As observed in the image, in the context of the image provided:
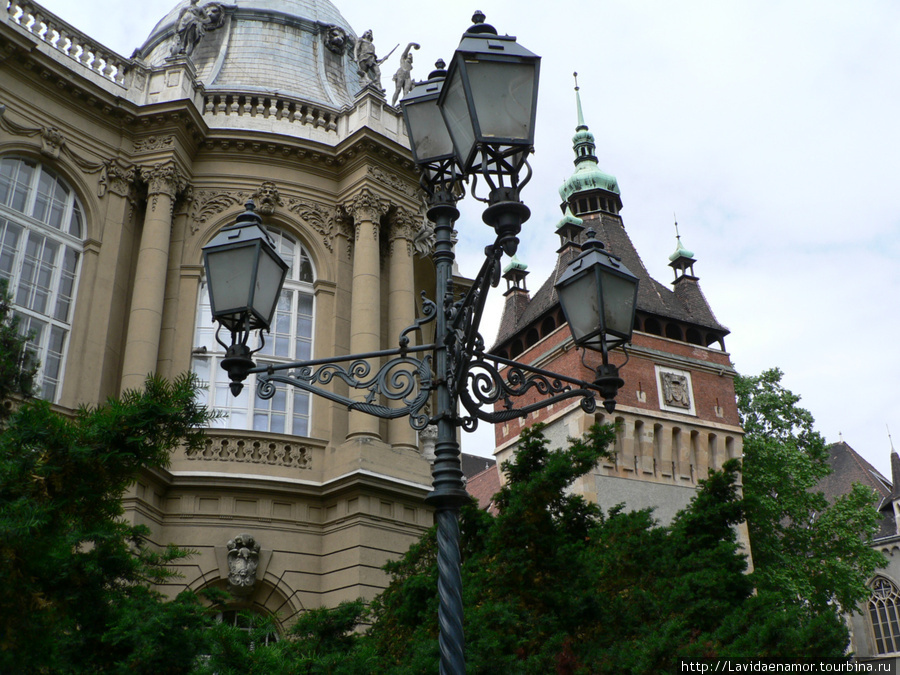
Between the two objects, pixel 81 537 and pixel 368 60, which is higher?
pixel 368 60

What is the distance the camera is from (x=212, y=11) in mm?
18766

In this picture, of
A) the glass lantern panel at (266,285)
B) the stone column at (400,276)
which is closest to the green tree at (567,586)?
the glass lantern panel at (266,285)

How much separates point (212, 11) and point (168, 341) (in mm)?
8076

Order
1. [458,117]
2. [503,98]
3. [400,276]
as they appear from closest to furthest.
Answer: [503,98] → [458,117] → [400,276]

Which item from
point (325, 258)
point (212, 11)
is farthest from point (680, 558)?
point (212, 11)

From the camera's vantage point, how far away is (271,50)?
61.8 ft

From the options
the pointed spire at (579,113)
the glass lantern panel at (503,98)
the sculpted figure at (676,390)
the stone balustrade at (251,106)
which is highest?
the pointed spire at (579,113)

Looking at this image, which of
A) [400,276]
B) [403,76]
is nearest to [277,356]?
[400,276]

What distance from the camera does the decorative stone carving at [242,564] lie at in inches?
518

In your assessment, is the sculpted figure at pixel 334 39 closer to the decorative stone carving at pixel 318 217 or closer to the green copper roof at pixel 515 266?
the decorative stone carving at pixel 318 217

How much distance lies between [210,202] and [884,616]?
52302mm

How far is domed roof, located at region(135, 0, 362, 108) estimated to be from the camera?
18359 millimetres

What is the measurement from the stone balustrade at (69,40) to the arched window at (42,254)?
248 centimetres

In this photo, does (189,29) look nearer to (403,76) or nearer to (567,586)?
(403,76)
